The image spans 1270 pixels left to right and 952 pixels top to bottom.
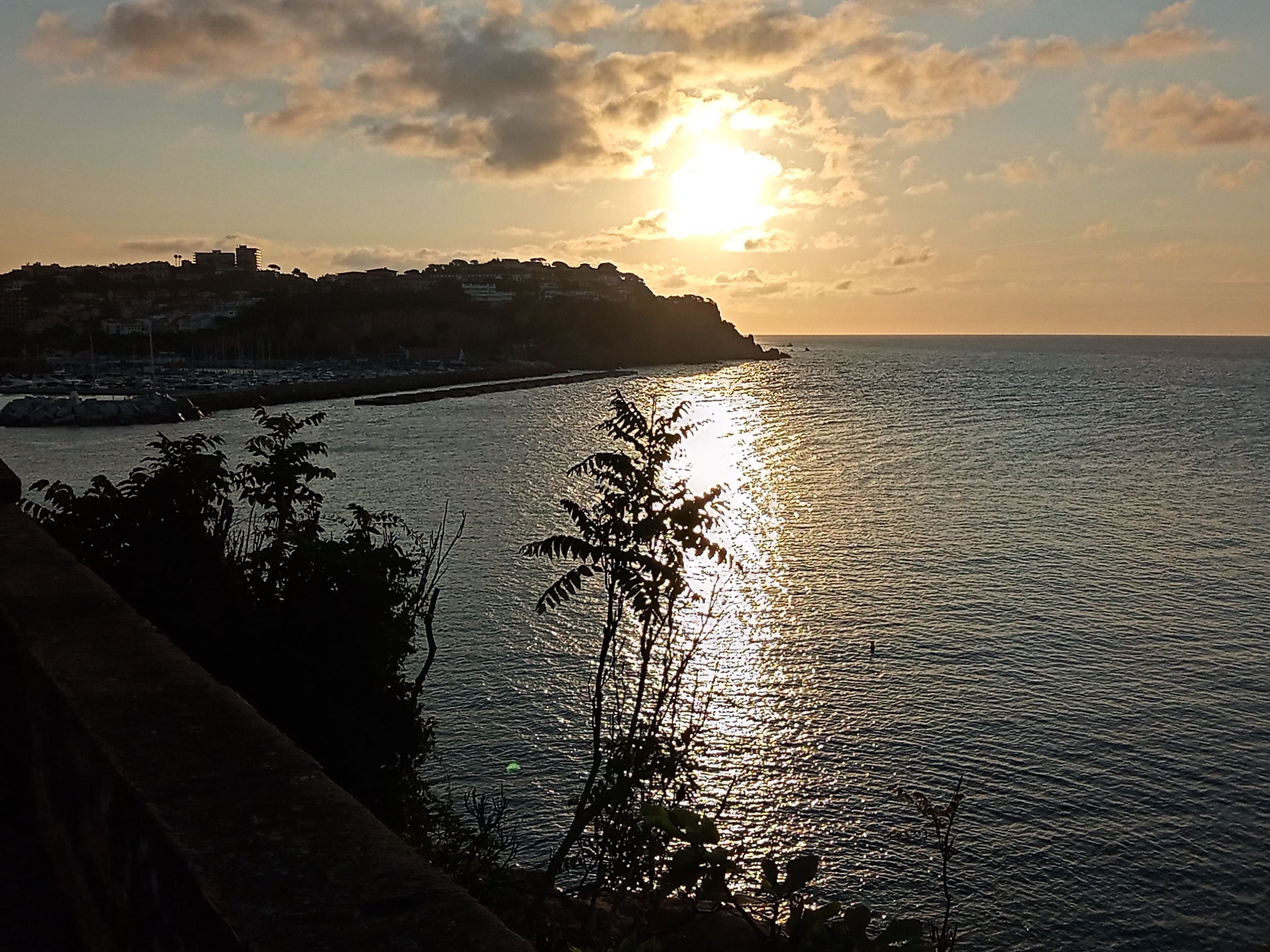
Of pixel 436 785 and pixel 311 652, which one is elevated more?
pixel 311 652

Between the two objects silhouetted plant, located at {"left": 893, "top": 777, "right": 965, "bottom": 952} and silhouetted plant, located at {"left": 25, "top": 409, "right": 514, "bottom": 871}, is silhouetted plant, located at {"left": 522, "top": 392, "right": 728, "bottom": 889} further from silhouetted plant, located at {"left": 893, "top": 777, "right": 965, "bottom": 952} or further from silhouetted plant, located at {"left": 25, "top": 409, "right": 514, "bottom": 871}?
silhouetted plant, located at {"left": 25, "top": 409, "right": 514, "bottom": 871}

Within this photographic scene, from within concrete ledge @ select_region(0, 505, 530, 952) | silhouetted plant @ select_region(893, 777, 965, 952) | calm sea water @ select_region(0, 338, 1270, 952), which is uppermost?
concrete ledge @ select_region(0, 505, 530, 952)

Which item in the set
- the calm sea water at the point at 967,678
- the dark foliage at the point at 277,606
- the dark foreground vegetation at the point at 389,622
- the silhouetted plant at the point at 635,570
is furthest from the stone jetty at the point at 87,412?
the silhouetted plant at the point at 635,570

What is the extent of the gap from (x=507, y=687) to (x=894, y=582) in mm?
15304

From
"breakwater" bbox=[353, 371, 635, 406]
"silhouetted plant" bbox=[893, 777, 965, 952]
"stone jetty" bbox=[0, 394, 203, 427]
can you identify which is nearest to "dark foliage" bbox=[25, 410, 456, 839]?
"silhouetted plant" bbox=[893, 777, 965, 952]

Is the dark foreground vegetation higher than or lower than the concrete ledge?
lower

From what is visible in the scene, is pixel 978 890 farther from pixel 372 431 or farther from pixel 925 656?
pixel 372 431

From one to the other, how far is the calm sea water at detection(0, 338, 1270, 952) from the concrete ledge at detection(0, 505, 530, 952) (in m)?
13.3

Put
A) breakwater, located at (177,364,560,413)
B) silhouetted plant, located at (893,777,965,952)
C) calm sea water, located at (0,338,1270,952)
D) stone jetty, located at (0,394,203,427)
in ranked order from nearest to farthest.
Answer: silhouetted plant, located at (893,777,965,952) < calm sea water, located at (0,338,1270,952) < stone jetty, located at (0,394,203,427) < breakwater, located at (177,364,560,413)

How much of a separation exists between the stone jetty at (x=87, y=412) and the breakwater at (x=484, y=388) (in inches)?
818

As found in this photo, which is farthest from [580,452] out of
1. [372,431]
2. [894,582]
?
[894,582]

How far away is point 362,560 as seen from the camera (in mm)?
10047

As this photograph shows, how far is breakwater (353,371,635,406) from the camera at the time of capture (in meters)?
111

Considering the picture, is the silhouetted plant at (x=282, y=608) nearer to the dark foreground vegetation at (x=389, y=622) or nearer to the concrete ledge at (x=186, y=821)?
the dark foreground vegetation at (x=389, y=622)
